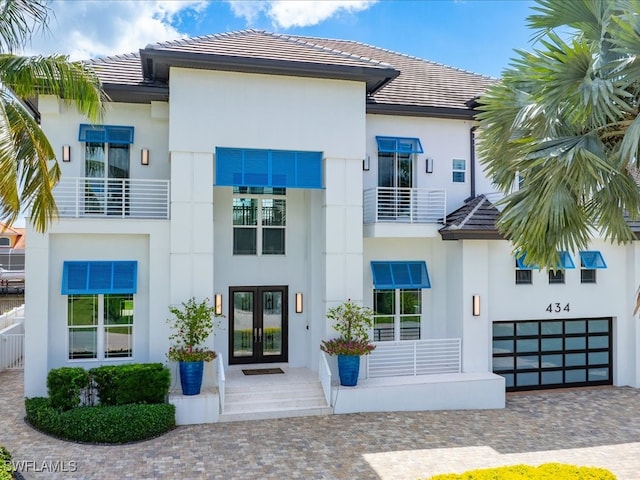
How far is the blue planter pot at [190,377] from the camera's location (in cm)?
1378

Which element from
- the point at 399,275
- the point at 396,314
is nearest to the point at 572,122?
the point at 399,275

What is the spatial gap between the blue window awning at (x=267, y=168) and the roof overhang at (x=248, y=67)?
2222 mm

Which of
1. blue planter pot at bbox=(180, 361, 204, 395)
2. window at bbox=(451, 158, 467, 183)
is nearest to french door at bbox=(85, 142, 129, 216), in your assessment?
blue planter pot at bbox=(180, 361, 204, 395)

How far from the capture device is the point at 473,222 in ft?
53.5

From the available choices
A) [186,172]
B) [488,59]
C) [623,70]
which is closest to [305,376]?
[186,172]

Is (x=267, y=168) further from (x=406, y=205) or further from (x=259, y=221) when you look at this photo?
(x=406, y=205)

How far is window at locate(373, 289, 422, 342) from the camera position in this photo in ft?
57.2

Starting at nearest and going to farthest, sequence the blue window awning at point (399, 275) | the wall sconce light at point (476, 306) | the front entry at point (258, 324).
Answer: the wall sconce light at point (476, 306), the blue window awning at point (399, 275), the front entry at point (258, 324)

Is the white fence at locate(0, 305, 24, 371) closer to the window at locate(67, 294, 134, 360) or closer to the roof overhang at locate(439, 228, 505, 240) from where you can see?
the window at locate(67, 294, 134, 360)

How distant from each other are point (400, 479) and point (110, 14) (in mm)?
16338

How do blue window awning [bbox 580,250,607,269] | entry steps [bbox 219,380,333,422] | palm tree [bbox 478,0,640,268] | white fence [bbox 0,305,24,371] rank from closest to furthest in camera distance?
palm tree [bbox 478,0,640,268]
entry steps [bbox 219,380,333,422]
blue window awning [bbox 580,250,607,269]
white fence [bbox 0,305,24,371]

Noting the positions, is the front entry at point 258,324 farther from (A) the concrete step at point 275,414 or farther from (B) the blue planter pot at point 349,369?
(A) the concrete step at point 275,414

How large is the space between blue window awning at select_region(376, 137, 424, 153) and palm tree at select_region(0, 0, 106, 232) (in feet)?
31.1

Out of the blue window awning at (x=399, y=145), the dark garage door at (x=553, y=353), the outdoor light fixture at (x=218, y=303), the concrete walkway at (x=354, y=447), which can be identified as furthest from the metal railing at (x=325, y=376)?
the blue window awning at (x=399, y=145)
